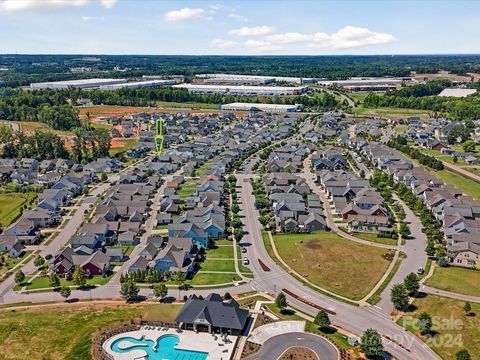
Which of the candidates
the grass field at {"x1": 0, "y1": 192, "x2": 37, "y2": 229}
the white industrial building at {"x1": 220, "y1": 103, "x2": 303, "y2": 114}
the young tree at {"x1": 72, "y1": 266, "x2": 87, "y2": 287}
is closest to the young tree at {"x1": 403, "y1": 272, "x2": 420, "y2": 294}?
the young tree at {"x1": 72, "y1": 266, "x2": 87, "y2": 287}

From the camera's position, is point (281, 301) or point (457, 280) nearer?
point (281, 301)

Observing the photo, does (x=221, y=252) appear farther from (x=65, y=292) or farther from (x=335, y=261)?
(x=65, y=292)

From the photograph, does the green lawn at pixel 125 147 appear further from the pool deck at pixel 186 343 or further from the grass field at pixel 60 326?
the pool deck at pixel 186 343

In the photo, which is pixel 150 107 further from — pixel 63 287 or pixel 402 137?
pixel 63 287

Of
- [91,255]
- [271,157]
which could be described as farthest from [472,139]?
[91,255]

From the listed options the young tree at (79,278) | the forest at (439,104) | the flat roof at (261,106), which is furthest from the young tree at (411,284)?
the flat roof at (261,106)

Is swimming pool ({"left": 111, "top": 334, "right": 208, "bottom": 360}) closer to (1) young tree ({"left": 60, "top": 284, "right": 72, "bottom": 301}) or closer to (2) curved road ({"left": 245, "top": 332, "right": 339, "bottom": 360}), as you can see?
(2) curved road ({"left": 245, "top": 332, "right": 339, "bottom": 360})

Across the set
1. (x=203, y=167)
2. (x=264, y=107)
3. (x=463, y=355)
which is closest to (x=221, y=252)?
(x=463, y=355)
